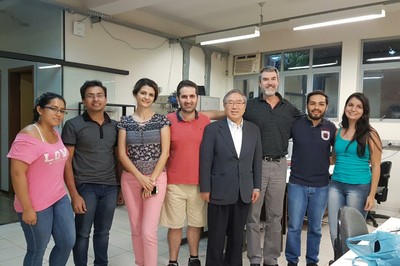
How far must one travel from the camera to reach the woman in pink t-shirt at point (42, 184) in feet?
5.99

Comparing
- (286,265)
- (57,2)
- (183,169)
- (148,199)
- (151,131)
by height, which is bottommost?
(286,265)

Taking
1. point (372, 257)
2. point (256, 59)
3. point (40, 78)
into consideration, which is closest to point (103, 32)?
point (40, 78)

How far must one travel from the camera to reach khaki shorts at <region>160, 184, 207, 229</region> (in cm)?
247

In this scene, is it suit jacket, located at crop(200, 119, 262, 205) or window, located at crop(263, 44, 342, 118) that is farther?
window, located at crop(263, 44, 342, 118)

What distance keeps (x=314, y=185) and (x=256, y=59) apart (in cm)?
471

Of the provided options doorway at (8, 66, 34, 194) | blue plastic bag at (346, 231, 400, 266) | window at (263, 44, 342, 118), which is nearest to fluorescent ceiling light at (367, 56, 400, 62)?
window at (263, 44, 342, 118)

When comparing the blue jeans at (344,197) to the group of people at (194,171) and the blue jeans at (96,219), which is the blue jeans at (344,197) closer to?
the group of people at (194,171)

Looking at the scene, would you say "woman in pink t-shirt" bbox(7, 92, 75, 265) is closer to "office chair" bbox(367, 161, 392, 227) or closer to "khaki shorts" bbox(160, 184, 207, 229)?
"khaki shorts" bbox(160, 184, 207, 229)

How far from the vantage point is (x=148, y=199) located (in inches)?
90.7

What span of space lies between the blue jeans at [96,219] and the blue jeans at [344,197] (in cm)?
169

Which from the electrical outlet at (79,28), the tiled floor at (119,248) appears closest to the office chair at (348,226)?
the tiled floor at (119,248)

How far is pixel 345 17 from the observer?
4570 millimetres

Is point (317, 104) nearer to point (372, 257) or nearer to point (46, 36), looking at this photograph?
point (372, 257)

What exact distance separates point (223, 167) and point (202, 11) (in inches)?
156
